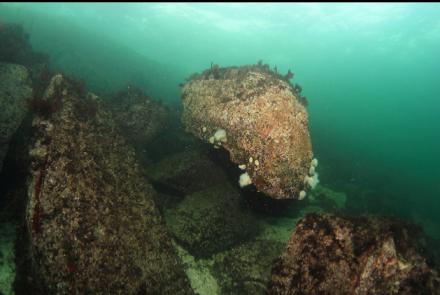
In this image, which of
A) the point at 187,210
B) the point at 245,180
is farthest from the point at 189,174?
the point at 245,180

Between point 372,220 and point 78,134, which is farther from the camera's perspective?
point 78,134

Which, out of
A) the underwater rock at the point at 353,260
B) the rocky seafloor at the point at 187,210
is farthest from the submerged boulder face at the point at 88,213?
the underwater rock at the point at 353,260

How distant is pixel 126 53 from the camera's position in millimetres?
32312

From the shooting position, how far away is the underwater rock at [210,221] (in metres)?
5.89

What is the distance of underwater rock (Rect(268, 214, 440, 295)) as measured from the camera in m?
3.41

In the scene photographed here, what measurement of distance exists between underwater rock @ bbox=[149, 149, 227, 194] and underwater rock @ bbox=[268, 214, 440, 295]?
338cm

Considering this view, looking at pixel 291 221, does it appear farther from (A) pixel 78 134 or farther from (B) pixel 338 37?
(B) pixel 338 37

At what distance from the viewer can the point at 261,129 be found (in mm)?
5848

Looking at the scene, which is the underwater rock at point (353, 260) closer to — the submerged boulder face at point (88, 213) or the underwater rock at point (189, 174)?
the submerged boulder face at point (88, 213)

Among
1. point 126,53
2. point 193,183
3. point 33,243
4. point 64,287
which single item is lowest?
point 126,53

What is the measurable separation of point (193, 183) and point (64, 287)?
388cm

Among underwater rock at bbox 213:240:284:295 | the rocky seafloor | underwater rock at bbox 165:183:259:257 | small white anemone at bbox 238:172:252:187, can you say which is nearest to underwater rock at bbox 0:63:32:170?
the rocky seafloor

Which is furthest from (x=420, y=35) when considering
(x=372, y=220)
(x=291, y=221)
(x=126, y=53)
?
(x=372, y=220)

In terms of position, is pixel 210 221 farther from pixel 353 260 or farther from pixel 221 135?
pixel 353 260
